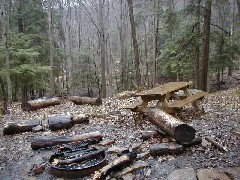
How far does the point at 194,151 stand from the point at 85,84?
74.3ft

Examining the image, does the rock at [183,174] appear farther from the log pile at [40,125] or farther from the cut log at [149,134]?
the log pile at [40,125]

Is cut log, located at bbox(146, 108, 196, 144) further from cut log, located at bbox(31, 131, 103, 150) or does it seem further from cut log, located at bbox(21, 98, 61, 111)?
cut log, located at bbox(21, 98, 61, 111)

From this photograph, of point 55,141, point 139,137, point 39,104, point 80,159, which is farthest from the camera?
point 39,104

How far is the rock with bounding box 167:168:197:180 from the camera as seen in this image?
518 cm

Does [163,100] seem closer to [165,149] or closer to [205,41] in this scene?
[165,149]

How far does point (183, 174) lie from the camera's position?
5305 mm

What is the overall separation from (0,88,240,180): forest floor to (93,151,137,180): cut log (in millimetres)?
269

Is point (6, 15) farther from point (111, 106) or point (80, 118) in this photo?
point (80, 118)

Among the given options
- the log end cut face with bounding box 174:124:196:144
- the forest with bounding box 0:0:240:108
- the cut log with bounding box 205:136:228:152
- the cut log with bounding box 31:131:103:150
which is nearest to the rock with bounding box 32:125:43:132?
the cut log with bounding box 31:131:103:150

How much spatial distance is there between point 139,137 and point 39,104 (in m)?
6.60

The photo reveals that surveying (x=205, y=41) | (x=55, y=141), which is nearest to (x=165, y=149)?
(x=55, y=141)

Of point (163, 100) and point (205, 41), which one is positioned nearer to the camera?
point (163, 100)

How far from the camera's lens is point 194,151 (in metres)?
6.29

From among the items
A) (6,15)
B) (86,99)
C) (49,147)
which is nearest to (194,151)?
(49,147)
